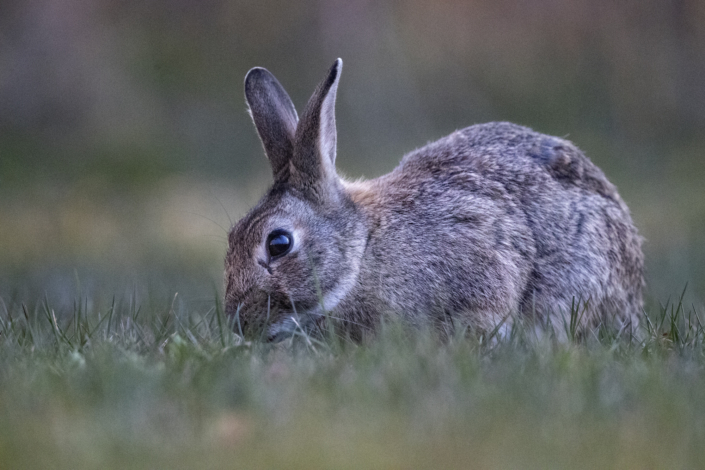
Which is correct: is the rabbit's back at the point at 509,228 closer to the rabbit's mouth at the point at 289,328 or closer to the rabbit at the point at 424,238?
the rabbit at the point at 424,238

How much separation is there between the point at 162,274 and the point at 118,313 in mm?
2549

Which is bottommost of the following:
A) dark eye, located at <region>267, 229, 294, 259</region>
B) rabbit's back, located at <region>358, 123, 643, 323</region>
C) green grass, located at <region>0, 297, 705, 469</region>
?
green grass, located at <region>0, 297, 705, 469</region>

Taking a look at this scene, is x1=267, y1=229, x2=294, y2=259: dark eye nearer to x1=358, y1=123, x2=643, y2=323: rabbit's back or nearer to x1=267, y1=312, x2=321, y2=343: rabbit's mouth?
x1=267, y1=312, x2=321, y2=343: rabbit's mouth

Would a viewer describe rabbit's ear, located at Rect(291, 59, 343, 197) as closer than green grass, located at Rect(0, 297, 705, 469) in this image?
No

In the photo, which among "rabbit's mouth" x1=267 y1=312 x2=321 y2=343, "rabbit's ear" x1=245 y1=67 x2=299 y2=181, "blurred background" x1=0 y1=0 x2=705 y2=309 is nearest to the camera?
"rabbit's mouth" x1=267 y1=312 x2=321 y2=343

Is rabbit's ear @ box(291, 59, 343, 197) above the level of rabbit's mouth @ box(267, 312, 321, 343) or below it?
above

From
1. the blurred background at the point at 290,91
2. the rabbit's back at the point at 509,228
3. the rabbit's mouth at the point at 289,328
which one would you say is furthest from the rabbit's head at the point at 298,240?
the blurred background at the point at 290,91

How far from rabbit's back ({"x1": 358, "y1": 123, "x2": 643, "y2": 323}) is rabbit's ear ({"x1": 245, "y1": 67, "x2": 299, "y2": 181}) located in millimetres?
599

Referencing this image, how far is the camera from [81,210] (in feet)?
33.1

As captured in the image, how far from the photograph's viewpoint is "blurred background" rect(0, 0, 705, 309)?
10922 millimetres

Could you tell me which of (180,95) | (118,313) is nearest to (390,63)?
(180,95)

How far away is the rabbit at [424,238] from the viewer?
4.70 m

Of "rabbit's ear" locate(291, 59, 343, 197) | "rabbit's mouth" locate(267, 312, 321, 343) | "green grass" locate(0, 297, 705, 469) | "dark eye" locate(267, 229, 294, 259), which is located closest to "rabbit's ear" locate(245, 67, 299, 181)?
"rabbit's ear" locate(291, 59, 343, 197)

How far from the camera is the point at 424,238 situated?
16.5 feet
